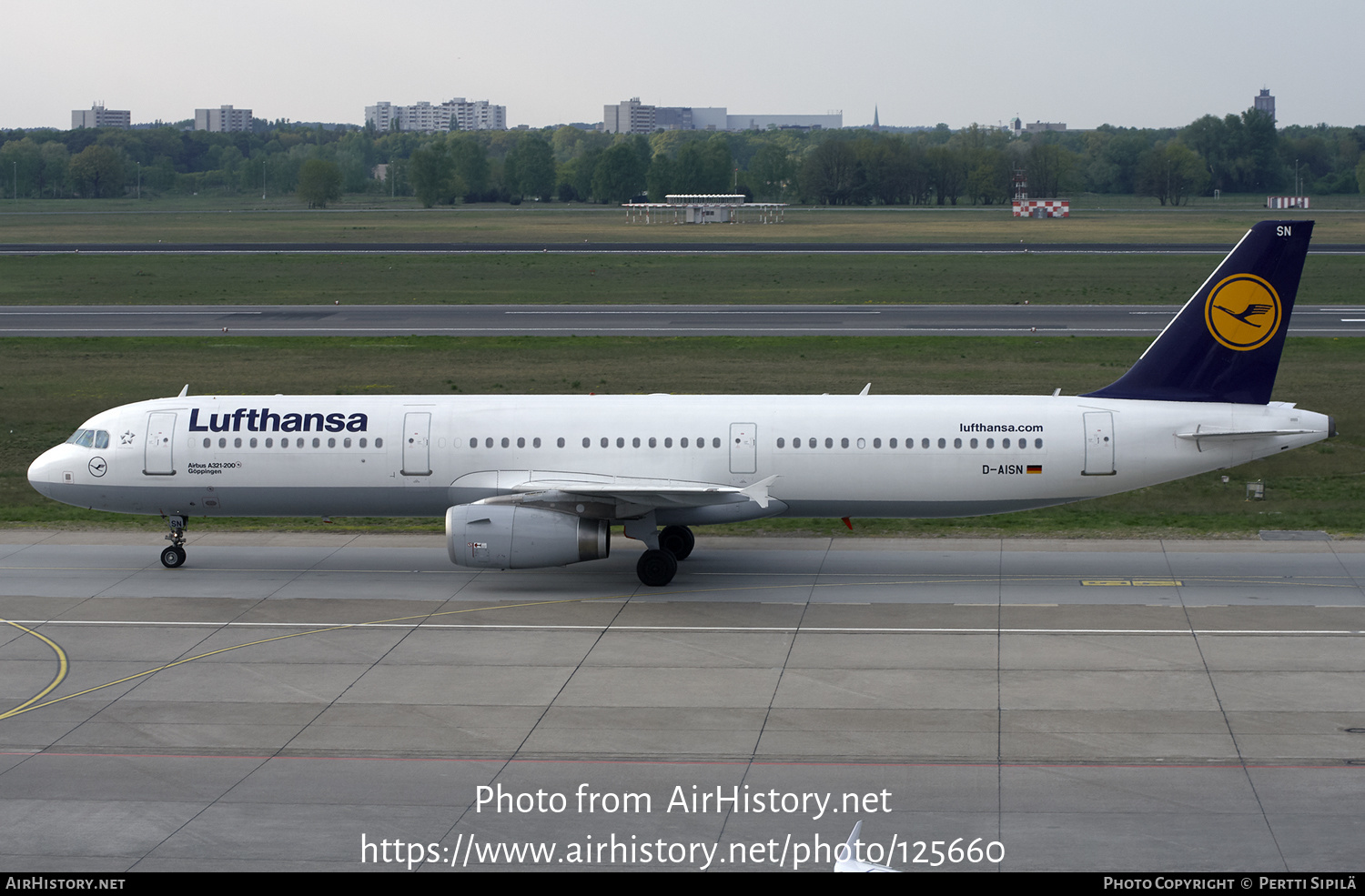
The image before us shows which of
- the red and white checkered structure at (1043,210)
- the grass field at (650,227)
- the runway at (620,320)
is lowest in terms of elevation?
the runway at (620,320)

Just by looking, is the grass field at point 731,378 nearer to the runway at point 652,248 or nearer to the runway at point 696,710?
the runway at point 696,710

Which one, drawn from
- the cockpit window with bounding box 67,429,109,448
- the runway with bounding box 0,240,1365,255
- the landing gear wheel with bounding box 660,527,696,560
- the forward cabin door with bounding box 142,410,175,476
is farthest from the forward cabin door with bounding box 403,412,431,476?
the runway with bounding box 0,240,1365,255

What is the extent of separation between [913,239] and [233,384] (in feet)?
297

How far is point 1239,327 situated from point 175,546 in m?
25.6

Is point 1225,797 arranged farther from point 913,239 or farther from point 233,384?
point 913,239

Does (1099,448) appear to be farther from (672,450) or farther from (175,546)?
(175,546)

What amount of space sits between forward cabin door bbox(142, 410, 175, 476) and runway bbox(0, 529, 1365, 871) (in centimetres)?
254

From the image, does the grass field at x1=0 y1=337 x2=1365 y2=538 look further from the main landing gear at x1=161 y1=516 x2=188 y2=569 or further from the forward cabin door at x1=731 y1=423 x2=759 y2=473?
the forward cabin door at x1=731 y1=423 x2=759 y2=473

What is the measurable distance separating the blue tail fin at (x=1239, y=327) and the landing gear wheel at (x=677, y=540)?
11.2 meters

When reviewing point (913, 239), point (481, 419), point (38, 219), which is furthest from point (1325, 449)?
point (38, 219)

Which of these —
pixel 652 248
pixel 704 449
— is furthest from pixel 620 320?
pixel 652 248

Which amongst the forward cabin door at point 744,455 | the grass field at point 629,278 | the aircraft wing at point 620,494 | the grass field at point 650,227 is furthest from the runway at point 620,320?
the grass field at point 650,227

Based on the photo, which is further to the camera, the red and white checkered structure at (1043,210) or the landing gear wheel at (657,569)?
the red and white checkered structure at (1043,210)

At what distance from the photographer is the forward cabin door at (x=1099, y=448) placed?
2986cm
